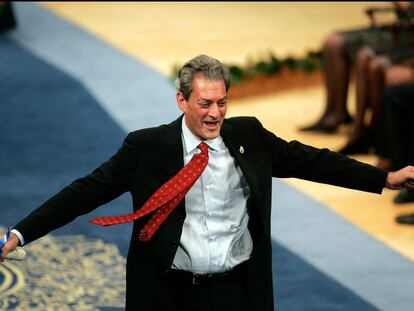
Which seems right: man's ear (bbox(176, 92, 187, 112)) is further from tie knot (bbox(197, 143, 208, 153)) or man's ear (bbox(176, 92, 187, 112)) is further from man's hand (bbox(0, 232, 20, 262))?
man's hand (bbox(0, 232, 20, 262))

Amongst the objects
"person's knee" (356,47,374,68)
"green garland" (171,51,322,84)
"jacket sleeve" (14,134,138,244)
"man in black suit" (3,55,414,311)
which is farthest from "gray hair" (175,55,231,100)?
"green garland" (171,51,322,84)

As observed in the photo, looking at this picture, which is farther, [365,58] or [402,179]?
[365,58]

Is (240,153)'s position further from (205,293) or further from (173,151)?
Answer: (205,293)

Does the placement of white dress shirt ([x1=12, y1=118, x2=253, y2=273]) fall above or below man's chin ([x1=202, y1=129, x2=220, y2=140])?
below

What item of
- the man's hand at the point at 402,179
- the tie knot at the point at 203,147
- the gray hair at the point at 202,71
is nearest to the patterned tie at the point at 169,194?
the tie knot at the point at 203,147

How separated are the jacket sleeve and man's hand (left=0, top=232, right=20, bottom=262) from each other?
0.13ft

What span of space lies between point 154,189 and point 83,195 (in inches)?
9.3

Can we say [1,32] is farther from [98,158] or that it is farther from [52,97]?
[98,158]

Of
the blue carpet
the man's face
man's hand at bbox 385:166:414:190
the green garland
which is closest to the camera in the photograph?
the man's face

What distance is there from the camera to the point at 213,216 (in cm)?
395

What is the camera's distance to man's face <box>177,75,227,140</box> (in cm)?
382

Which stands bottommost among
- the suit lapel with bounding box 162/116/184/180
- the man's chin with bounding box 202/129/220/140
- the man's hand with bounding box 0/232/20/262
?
the man's hand with bounding box 0/232/20/262

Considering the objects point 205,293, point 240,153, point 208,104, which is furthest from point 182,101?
point 205,293

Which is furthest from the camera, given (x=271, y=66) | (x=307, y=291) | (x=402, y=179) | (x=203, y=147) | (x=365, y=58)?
(x=271, y=66)
